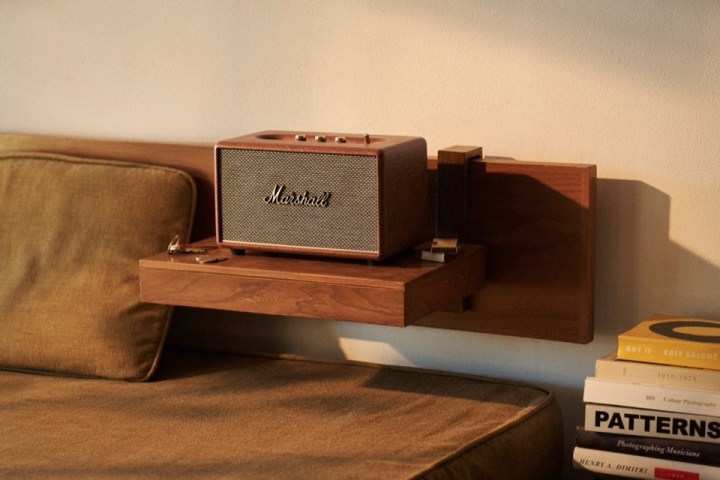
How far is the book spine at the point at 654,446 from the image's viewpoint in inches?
58.1

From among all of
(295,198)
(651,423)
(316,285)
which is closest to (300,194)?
(295,198)

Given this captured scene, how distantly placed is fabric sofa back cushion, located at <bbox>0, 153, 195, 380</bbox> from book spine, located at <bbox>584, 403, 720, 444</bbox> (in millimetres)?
706

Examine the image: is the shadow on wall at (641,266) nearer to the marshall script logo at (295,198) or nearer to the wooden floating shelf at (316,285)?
the wooden floating shelf at (316,285)

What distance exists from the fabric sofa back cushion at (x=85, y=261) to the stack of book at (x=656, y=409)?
708 mm

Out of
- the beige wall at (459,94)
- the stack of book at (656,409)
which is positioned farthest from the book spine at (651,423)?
the beige wall at (459,94)

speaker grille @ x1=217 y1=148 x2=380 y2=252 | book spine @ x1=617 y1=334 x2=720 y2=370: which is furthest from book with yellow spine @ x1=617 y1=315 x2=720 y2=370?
speaker grille @ x1=217 y1=148 x2=380 y2=252

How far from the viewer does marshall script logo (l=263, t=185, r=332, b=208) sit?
160 cm

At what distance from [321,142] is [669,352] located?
549mm

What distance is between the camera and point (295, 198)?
63.7 inches

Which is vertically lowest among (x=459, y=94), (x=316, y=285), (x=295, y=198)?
(x=316, y=285)

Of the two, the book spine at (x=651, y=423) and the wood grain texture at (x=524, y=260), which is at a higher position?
the wood grain texture at (x=524, y=260)

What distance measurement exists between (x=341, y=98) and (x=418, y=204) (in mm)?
292

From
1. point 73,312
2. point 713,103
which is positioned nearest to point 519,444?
point 713,103

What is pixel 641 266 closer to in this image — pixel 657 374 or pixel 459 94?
pixel 657 374
